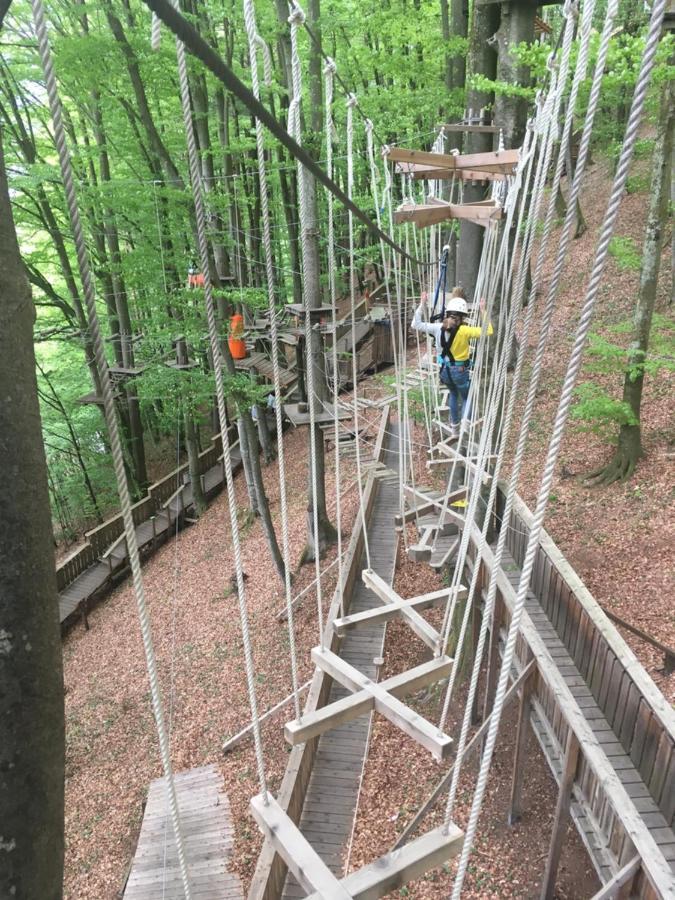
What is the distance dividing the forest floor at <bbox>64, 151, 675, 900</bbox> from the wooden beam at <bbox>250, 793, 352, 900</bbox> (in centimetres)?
266

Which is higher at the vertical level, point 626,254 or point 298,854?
point 626,254

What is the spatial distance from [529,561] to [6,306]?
130cm

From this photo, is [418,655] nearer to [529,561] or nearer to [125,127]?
[529,561]

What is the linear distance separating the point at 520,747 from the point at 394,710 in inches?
86.1

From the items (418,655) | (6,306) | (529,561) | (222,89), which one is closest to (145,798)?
(418,655)

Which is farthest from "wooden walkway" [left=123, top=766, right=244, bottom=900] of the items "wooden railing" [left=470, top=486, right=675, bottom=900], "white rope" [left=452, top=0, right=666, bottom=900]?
"white rope" [left=452, top=0, right=666, bottom=900]

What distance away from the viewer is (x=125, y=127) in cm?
953

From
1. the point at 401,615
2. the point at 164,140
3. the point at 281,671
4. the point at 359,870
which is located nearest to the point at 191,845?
the point at 281,671

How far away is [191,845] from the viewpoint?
16.1 feet

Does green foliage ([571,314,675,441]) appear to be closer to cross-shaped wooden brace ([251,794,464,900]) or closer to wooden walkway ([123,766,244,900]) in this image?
cross-shaped wooden brace ([251,794,464,900])

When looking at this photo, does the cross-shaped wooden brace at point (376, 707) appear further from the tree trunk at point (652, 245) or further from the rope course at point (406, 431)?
the tree trunk at point (652, 245)

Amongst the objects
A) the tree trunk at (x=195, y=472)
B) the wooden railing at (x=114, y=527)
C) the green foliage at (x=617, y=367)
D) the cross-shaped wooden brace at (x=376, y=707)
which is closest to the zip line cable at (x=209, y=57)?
the cross-shaped wooden brace at (x=376, y=707)

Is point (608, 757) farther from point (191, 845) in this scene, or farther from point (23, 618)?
point (23, 618)

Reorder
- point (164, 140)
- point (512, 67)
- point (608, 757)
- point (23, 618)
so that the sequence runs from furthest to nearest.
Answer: point (164, 140) < point (512, 67) < point (608, 757) < point (23, 618)
